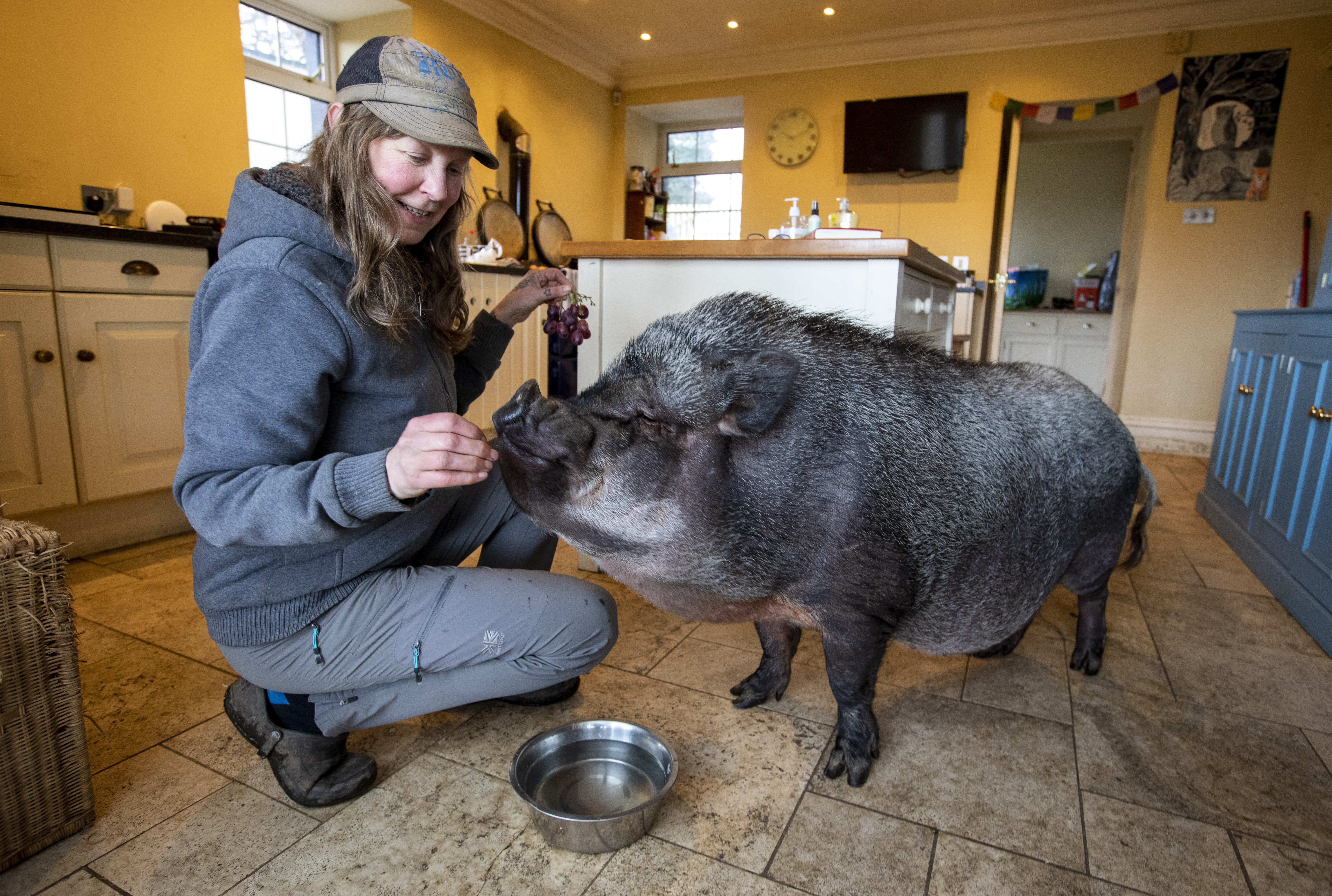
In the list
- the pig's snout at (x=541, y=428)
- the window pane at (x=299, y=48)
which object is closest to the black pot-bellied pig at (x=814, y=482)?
the pig's snout at (x=541, y=428)

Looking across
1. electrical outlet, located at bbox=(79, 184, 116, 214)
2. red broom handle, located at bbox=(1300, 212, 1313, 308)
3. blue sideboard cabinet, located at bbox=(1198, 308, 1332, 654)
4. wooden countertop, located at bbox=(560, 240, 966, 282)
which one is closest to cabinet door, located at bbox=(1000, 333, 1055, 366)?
red broom handle, located at bbox=(1300, 212, 1313, 308)

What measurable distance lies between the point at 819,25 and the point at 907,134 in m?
1.14

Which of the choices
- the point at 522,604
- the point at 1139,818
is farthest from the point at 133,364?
Result: the point at 1139,818

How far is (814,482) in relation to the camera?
1342 mm

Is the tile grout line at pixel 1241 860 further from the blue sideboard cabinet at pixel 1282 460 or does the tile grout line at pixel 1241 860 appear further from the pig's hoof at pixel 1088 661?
the blue sideboard cabinet at pixel 1282 460

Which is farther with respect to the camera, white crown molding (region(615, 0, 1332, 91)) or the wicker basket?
white crown molding (region(615, 0, 1332, 91))

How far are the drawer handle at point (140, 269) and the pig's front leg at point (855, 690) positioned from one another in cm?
289

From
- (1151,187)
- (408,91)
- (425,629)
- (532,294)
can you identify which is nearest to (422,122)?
(408,91)

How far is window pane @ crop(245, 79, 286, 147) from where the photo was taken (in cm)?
447

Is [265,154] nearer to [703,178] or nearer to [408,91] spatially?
[408,91]

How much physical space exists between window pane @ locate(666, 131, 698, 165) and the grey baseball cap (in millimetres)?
7182

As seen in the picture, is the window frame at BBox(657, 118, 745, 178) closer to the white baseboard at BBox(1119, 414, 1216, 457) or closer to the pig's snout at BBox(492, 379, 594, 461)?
the white baseboard at BBox(1119, 414, 1216, 457)

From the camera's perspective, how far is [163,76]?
3549 mm

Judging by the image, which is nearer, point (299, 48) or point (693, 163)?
point (299, 48)
